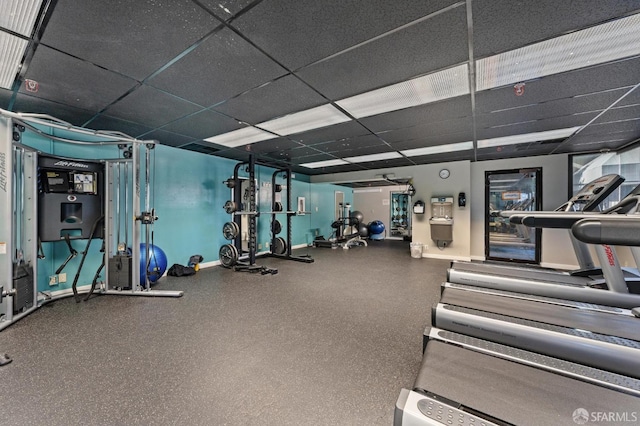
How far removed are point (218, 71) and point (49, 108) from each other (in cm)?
238

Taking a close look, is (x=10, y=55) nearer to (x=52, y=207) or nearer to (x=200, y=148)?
(x=52, y=207)

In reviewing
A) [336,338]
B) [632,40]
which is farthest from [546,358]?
[632,40]

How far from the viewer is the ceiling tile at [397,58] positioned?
1705 mm

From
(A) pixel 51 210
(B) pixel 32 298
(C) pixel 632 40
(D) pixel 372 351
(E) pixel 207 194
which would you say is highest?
(C) pixel 632 40

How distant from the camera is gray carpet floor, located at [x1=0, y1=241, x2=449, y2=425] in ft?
4.92

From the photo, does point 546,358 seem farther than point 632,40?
No

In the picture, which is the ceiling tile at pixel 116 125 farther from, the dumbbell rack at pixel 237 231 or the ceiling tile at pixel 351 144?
the ceiling tile at pixel 351 144

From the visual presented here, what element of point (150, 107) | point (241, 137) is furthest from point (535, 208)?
point (150, 107)

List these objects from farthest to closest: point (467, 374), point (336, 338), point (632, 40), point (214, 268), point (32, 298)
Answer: point (214, 268), point (32, 298), point (336, 338), point (632, 40), point (467, 374)

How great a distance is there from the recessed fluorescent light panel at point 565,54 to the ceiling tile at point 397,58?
41cm

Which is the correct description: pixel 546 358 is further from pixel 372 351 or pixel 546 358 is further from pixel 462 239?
pixel 462 239

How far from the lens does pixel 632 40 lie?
5.85 feet

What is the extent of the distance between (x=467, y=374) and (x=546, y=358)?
1.93 ft

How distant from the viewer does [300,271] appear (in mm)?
4938
